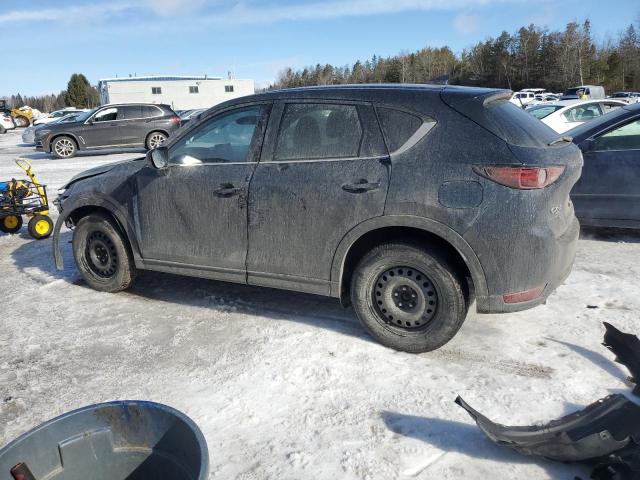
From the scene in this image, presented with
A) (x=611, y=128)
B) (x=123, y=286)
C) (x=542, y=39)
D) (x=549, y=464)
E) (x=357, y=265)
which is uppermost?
(x=542, y=39)

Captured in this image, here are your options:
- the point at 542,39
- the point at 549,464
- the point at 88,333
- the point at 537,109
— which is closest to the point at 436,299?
the point at 549,464

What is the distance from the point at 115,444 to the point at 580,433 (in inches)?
81.5

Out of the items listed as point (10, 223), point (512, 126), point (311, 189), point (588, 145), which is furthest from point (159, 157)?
point (588, 145)

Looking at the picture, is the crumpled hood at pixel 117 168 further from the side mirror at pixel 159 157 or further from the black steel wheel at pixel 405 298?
the black steel wheel at pixel 405 298

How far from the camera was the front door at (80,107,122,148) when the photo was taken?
17984 millimetres

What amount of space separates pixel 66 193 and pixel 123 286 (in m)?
1.14

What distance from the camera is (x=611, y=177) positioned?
6.08 metres

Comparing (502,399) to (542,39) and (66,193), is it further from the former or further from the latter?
(542,39)

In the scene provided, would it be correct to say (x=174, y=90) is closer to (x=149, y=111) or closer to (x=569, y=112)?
(x=149, y=111)

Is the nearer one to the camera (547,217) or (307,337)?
(547,217)

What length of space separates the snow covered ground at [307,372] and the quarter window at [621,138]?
172 cm

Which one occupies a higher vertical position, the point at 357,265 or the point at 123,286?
the point at 357,265

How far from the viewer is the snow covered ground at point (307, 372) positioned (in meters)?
2.75

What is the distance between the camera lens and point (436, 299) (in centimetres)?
361
